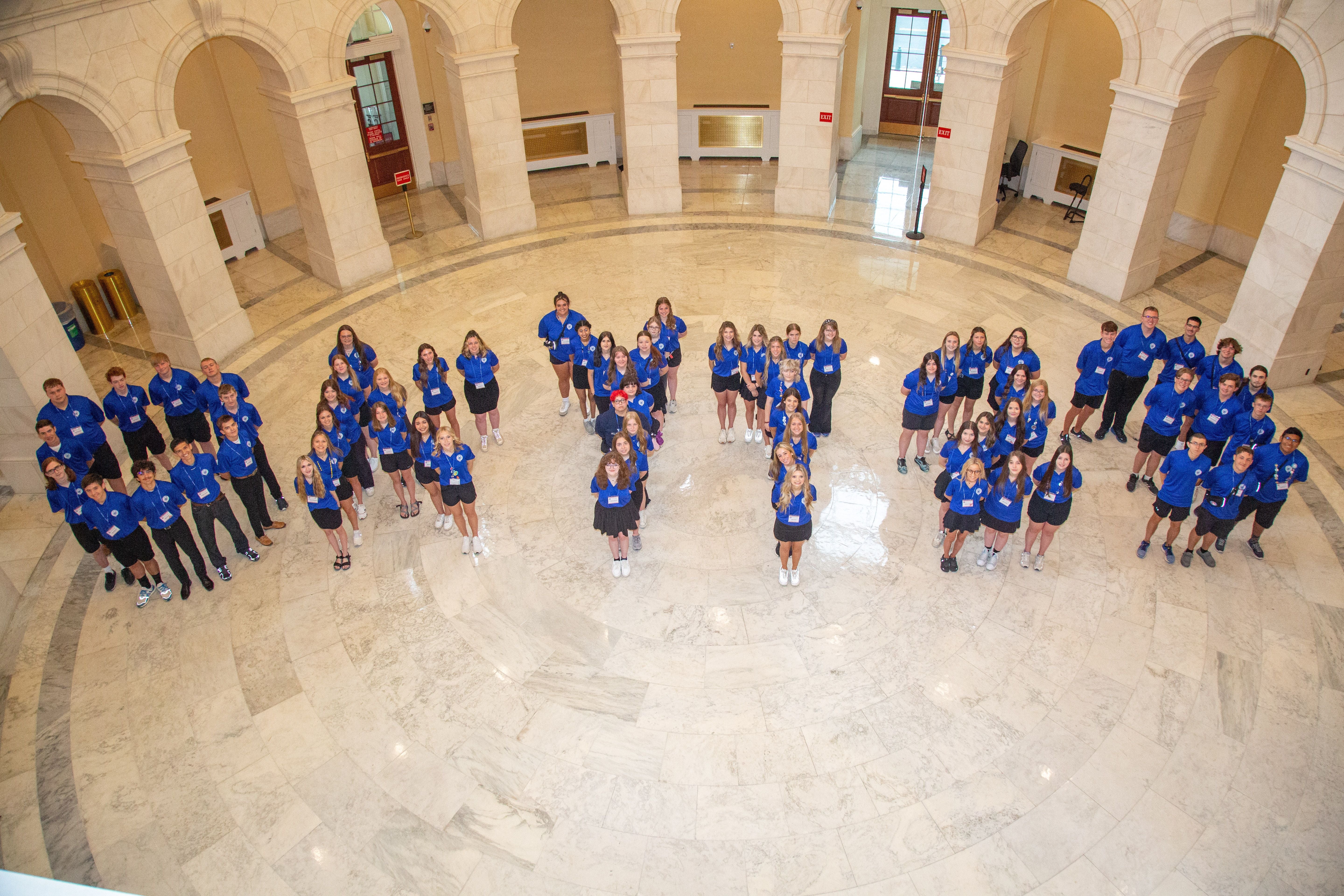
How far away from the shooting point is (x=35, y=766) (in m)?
7.50

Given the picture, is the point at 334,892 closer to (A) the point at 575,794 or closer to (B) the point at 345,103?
(A) the point at 575,794

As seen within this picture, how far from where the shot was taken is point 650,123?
51.3ft

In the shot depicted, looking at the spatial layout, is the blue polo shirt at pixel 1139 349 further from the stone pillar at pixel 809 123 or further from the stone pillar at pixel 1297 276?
the stone pillar at pixel 809 123

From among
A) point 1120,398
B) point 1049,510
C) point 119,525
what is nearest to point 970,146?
point 1120,398

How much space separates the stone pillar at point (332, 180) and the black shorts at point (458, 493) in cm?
710

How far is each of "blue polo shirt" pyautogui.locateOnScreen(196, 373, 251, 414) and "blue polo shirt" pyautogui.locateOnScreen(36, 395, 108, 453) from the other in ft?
3.41

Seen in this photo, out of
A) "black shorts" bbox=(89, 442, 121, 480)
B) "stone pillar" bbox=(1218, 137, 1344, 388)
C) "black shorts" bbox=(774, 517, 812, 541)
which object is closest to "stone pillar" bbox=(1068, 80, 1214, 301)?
"stone pillar" bbox=(1218, 137, 1344, 388)

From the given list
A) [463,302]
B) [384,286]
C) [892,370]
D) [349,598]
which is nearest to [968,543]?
[892,370]

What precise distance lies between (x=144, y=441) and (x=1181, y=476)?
11.1m

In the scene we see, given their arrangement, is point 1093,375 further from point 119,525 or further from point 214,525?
point 119,525

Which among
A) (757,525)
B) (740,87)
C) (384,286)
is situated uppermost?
(740,87)

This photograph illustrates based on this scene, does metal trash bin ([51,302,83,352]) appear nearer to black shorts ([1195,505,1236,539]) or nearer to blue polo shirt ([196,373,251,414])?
blue polo shirt ([196,373,251,414])

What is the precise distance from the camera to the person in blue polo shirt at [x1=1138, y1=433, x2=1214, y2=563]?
8203 millimetres

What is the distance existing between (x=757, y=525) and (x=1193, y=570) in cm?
441
